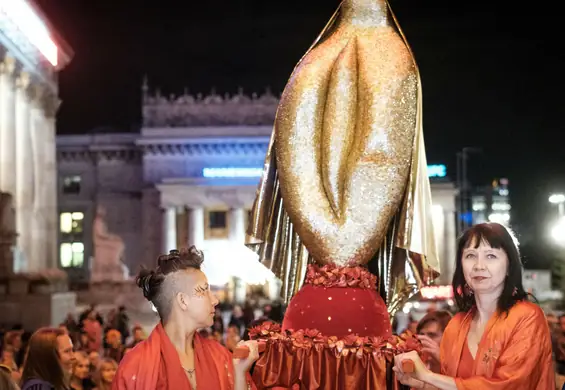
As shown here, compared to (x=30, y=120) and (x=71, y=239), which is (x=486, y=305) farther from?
(x=71, y=239)

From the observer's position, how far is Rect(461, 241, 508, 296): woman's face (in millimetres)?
3809

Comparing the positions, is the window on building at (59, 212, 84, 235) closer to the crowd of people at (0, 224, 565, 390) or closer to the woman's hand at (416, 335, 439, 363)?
the woman's hand at (416, 335, 439, 363)

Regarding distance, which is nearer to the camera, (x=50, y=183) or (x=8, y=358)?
(x=8, y=358)

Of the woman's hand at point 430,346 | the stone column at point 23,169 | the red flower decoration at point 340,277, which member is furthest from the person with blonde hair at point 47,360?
→ the stone column at point 23,169

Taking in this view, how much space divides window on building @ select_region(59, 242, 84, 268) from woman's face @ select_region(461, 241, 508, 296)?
55.7 metres

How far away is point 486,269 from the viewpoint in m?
3.80

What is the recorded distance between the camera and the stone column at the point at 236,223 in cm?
5538

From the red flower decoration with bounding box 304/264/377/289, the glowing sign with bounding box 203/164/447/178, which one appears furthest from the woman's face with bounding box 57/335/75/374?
the glowing sign with bounding box 203/164/447/178

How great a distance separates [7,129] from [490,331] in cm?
3464

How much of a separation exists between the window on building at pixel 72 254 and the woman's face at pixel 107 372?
→ 5160cm

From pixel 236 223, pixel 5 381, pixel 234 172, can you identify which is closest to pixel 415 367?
pixel 5 381

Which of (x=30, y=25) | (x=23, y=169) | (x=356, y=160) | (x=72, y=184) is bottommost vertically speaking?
(x=356, y=160)

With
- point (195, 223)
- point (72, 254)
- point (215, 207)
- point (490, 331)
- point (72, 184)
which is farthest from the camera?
point (72, 184)

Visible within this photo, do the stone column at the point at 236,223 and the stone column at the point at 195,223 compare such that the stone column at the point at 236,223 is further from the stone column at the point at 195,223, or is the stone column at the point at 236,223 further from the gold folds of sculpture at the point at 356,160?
the gold folds of sculpture at the point at 356,160
